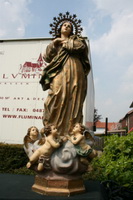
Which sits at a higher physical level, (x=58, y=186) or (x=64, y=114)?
(x=64, y=114)

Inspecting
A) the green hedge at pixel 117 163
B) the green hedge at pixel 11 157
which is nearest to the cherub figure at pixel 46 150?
the green hedge at pixel 117 163

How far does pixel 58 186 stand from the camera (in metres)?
3.01

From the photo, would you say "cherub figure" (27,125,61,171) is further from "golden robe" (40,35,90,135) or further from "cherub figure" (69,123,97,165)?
"golden robe" (40,35,90,135)

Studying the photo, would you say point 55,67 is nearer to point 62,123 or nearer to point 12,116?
point 62,123

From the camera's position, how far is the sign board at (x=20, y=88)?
877 centimetres

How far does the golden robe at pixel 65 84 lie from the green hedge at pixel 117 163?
1.62 meters

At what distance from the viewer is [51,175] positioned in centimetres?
306

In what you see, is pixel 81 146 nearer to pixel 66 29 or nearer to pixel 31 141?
pixel 31 141

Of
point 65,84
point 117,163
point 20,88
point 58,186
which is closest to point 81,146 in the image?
point 58,186

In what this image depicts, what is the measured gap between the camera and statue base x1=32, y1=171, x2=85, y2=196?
2957mm

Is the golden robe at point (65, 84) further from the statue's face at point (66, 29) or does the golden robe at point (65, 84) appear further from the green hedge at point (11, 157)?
the green hedge at point (11, 157)

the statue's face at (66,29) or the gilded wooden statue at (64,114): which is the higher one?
the statue's face at (66,29)

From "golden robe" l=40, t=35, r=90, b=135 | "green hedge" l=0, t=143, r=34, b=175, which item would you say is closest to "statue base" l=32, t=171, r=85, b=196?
A: "golden robe" l=40, t=35, r=90, b=135

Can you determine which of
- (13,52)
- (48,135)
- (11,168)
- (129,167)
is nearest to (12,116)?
(11,168)
